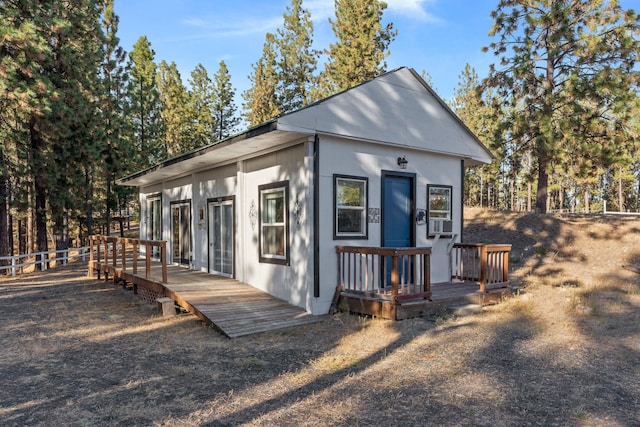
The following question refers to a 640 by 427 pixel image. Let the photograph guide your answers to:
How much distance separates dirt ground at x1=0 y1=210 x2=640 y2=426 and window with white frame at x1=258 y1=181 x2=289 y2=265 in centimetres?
175

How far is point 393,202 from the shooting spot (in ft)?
27.9

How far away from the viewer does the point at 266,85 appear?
87.2 feet

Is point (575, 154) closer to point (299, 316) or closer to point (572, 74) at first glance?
point (572, 74)

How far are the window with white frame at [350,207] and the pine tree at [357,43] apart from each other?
47.6 ft

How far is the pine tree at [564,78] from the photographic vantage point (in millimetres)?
14398

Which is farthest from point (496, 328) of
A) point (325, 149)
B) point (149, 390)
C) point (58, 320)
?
point (58, 320)

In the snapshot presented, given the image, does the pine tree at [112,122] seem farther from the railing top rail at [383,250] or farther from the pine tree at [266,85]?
the railing top rail at [383,250]

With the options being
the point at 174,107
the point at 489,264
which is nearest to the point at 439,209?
the point at 489,264

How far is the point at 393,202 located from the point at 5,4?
14.5 metres

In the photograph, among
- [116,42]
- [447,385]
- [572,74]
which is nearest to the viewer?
[447,385]

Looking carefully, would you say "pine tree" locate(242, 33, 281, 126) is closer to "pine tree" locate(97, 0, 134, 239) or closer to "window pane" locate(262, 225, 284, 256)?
→ "pine tree" locate(97, 0, 134, 239)

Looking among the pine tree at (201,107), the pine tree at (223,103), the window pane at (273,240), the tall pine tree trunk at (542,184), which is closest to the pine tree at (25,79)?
the window pane at (273,240)

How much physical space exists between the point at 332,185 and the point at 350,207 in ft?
1.92

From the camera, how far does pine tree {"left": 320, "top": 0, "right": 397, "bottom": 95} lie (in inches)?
850
